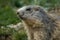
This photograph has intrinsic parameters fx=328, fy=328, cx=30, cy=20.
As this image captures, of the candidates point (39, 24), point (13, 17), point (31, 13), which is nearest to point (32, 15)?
point (31, 13)

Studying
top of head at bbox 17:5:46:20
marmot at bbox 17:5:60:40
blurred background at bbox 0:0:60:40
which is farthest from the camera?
blurred background at bbox 0:0:60:40

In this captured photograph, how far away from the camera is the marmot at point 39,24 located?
7934mm

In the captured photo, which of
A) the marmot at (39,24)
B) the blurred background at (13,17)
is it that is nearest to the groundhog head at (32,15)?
the marmot at (39,24)

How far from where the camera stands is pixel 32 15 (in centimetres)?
796

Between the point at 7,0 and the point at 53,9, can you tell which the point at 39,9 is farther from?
the point at 7,0

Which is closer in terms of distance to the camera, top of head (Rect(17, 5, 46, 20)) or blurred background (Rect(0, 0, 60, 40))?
top of head (Rect(17, 5, 46, 20))

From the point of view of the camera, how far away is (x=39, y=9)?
814 centimetres

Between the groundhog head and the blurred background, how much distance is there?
4.18 ft

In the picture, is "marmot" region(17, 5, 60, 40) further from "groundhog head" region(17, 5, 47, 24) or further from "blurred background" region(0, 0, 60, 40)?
"blurred background" region(0, 0, 60, 40)

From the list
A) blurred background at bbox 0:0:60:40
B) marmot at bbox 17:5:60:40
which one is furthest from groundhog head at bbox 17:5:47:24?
blurred background at bbox 0:0:60:40

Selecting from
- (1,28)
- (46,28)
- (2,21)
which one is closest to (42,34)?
(46,28)

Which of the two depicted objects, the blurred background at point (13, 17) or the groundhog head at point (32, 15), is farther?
the blurred background at point (13, 17)

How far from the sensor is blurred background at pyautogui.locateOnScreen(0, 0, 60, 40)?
373 inches

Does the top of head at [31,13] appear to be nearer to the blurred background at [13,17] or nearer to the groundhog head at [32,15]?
the groundhog head at [32,15]
